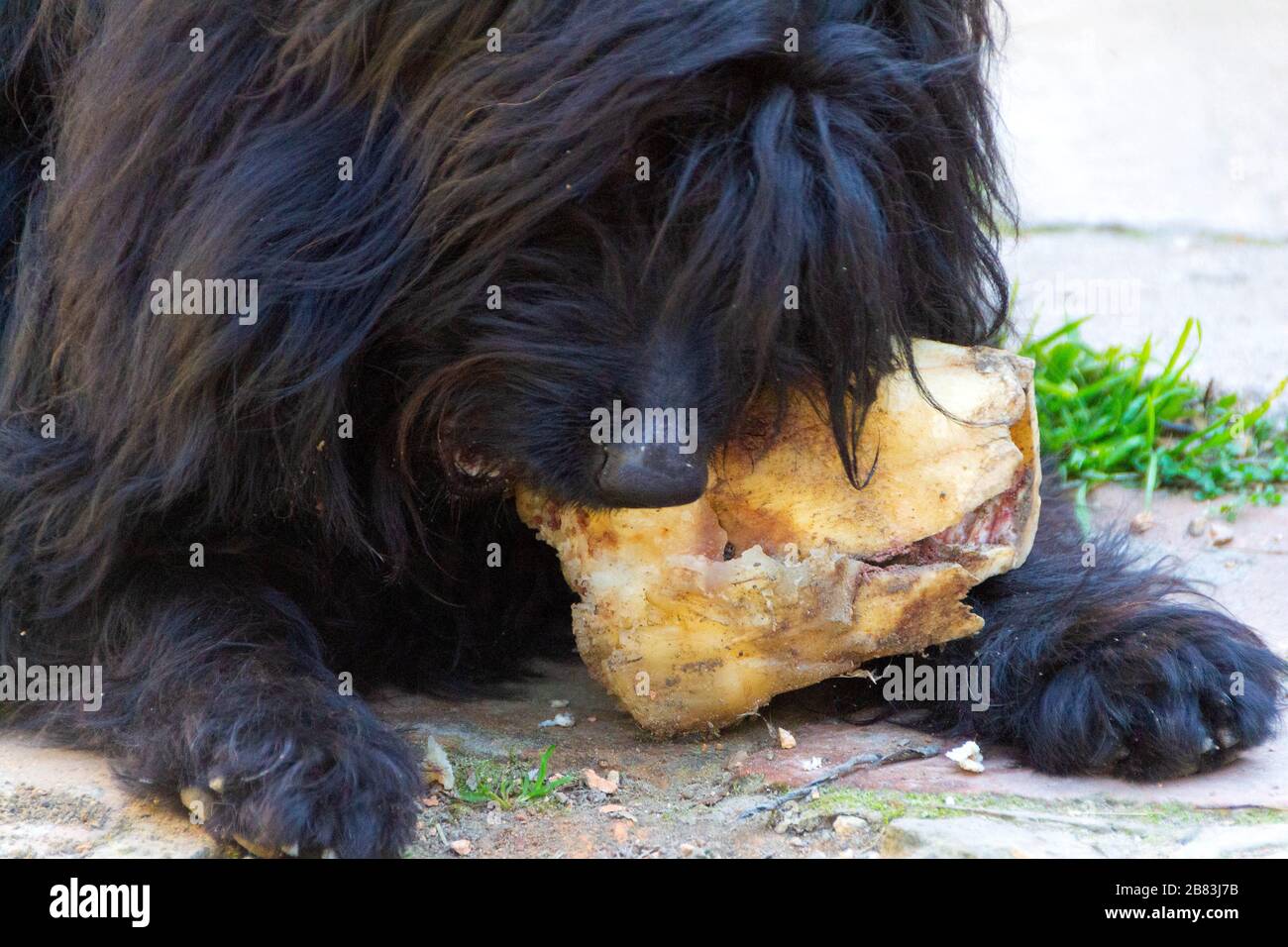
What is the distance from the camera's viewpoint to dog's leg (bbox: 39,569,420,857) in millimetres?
2574

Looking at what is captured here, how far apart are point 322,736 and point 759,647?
0.78m

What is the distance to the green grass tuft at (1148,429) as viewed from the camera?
4703 millimetres

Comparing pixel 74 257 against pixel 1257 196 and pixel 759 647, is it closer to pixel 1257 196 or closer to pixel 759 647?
pixel 759 647

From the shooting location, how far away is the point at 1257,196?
7.33 meters

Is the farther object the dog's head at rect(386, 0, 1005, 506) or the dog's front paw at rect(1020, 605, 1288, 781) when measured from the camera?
the dog's front paw at rect(1020, 605, 1288, 781)

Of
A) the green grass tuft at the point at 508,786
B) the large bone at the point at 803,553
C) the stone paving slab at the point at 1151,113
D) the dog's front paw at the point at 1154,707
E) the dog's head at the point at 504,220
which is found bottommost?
the green grass tuft at the point at 508,786

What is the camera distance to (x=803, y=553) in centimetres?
295


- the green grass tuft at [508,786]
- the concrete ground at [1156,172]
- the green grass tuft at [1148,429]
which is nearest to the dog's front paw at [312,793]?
the green grass tuft at [508,786]

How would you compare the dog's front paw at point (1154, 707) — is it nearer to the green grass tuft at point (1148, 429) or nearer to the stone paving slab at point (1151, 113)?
the green grass tuft at point (1148, 429)

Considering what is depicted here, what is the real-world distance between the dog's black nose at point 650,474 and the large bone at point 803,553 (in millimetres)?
235

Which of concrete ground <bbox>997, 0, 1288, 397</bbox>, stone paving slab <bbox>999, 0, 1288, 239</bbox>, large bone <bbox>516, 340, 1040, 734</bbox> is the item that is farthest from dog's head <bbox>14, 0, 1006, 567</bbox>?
stone paving slab <bbox>999, 0, 1288, 239</bbox>

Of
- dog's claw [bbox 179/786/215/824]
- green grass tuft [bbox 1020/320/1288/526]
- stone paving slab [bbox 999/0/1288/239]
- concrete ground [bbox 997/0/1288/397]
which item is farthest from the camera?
stone paving slab [bbox 999/0/1288/239]

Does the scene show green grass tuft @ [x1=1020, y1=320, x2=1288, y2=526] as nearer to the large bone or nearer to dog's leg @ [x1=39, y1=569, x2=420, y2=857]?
the large bone

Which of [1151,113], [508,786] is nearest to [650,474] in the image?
[508,786]
